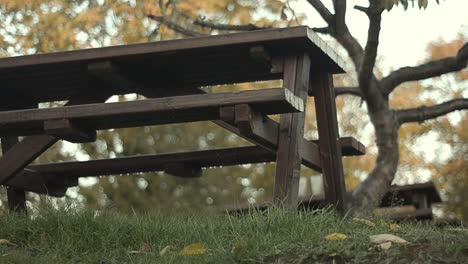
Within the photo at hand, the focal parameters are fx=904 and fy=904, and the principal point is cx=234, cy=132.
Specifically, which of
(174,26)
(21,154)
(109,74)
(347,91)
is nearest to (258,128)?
(109,74)

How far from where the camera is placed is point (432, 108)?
1339 cm

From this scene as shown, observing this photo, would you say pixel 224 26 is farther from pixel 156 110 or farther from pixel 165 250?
pixel 165 250

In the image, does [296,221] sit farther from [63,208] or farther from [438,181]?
[438,181]

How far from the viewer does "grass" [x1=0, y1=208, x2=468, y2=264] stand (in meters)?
4.65

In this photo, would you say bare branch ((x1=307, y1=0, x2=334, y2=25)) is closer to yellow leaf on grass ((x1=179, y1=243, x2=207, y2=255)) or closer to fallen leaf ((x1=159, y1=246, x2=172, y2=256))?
fallen leaf ((x1=159, y1=246, x2=172, y2=256))

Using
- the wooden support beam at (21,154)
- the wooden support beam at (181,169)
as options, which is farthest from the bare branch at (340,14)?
the wooden support beam at (21,154)

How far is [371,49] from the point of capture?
11320mm

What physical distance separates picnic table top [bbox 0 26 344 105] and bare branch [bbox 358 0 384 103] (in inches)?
94.7

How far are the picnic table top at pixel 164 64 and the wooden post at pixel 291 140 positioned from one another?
13cm

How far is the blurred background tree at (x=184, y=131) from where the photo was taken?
1466cm

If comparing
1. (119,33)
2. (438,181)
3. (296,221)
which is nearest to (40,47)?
(119,33)

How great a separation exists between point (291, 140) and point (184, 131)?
793 inches

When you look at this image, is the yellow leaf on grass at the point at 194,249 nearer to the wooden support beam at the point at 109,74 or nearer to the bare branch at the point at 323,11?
the wooden support beam at the point at 109,74

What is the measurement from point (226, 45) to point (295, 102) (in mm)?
712
